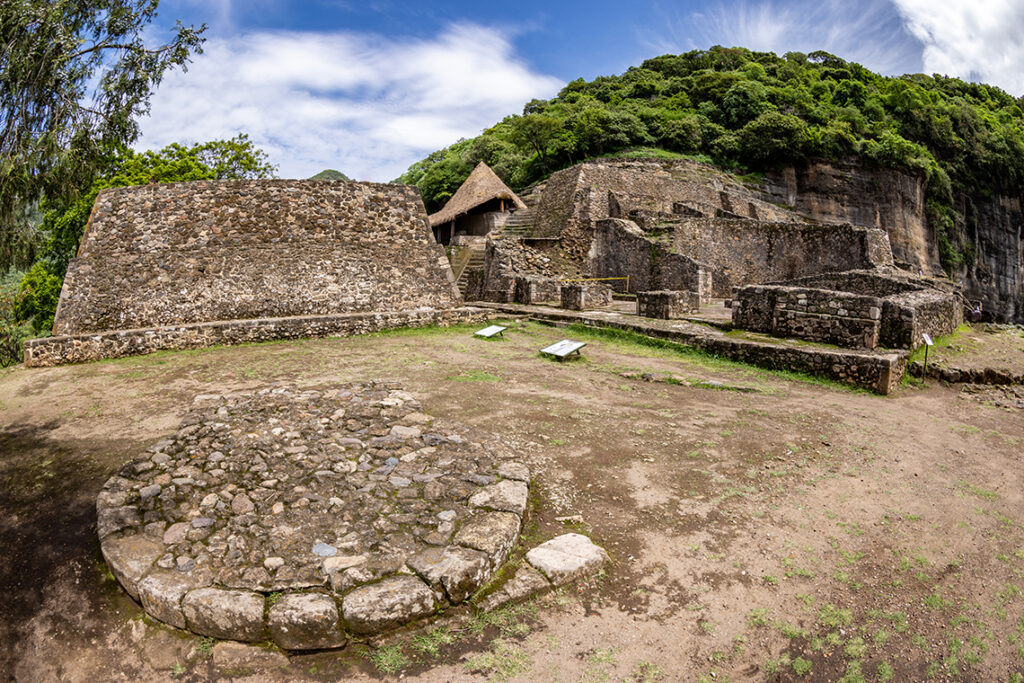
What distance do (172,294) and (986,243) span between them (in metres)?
54.2

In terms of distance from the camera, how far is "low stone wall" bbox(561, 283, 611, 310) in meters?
13.9

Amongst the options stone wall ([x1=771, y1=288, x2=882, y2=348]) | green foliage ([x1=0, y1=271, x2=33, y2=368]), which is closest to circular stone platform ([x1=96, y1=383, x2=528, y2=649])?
stone wall ([x1=771, y1=288, x2=882, y2=348])

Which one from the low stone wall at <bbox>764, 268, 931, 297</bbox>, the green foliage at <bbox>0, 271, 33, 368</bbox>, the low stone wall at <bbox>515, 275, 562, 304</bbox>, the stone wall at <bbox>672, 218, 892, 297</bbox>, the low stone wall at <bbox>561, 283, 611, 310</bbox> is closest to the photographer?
the low stone wall at <bbox>764, 268, 931, 297</bbox>

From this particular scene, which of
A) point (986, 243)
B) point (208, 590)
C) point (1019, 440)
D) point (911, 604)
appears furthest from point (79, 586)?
point (986, 243)

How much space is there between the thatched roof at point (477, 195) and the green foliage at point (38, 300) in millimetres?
17057

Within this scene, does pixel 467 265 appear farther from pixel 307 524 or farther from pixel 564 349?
pixel 307 524

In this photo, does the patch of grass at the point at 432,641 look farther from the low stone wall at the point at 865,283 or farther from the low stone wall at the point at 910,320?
the low stone wall at the point at 865,283

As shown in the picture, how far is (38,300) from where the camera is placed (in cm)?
2248

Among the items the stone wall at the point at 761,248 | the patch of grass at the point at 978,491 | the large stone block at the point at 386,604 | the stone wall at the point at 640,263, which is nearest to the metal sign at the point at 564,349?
the patch of grass at the point at 978,491

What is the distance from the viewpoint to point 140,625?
256 centimetres

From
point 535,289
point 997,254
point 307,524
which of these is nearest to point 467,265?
point 535,289

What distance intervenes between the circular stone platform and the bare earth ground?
18 cm

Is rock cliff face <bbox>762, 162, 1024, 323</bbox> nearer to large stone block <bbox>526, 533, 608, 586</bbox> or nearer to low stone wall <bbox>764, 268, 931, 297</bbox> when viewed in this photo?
low stone wall <bbox>764, 268, 931, 297</bbox>

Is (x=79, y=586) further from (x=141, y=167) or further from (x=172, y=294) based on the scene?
(x=141, y=167)
